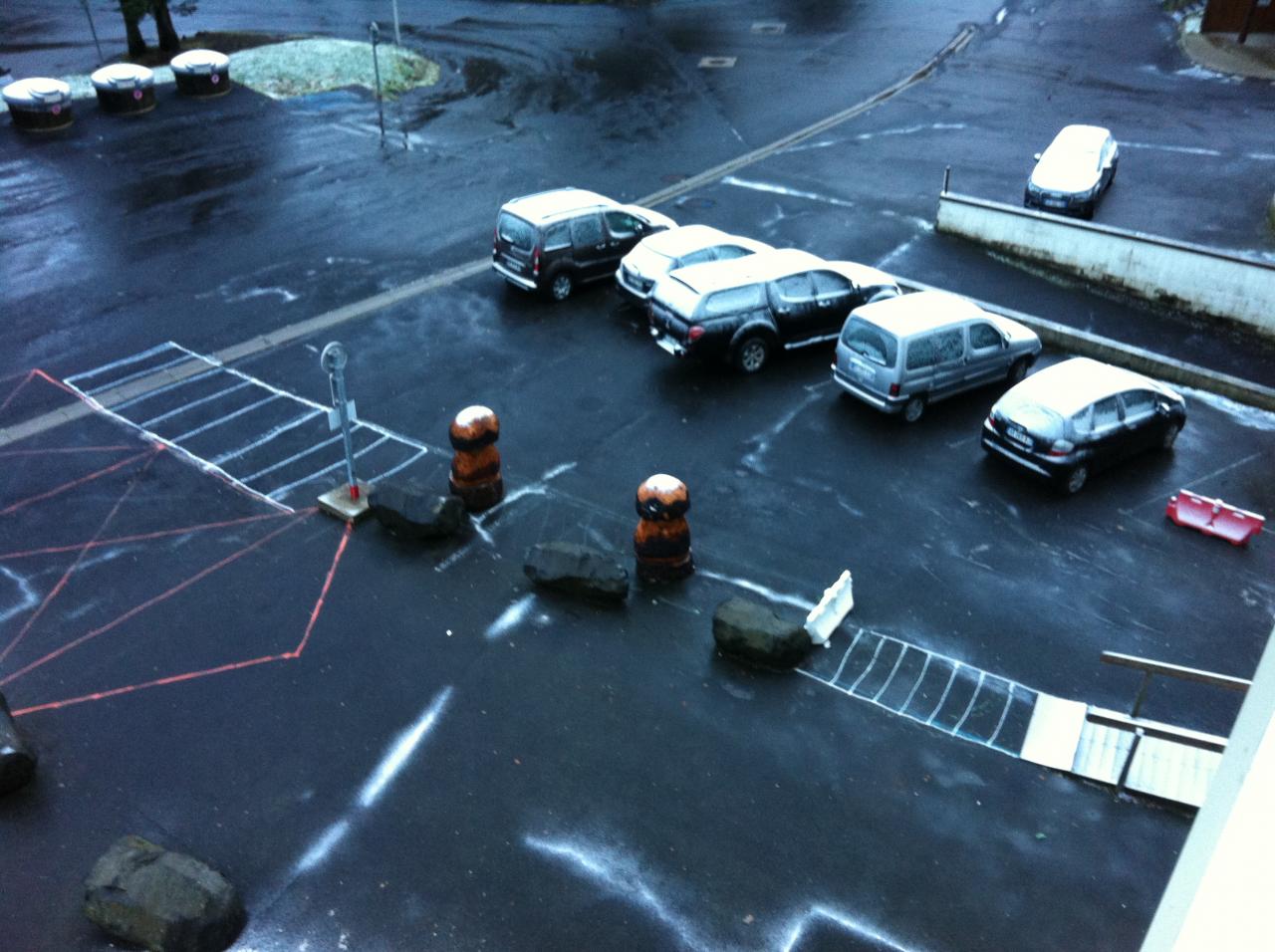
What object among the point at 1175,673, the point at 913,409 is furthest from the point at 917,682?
the point at 913,409

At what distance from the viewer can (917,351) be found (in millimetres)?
15734

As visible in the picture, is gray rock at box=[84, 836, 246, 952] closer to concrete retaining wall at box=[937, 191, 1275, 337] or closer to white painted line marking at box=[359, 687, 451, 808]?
white painted line marking at box=[359, 687, 451, 808]

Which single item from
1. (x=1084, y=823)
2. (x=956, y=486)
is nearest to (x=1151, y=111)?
(x=956, y=486)

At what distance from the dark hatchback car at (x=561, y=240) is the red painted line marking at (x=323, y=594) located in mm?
7555

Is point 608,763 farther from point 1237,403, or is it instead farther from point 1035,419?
point 1237,403

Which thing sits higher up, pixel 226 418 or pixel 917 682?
pixel 226 418

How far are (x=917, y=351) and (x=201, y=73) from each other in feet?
80.2

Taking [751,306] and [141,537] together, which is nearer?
[141,537]

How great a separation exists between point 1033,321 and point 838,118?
1374cm

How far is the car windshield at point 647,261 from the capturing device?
18.5 metres

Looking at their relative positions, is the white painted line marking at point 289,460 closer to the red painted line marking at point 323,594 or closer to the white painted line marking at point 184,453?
the white painted line marking at point 184,453

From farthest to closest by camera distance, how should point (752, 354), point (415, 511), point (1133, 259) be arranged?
1. point (1133, 259)
2. point (752, 354)
3. point (415, 511)

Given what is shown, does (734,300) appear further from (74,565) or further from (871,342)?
(74,565)

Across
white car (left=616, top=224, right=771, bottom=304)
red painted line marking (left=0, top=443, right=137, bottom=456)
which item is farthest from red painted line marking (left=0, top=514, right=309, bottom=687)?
white car (left=616, top=224, right=771, bottom=304)
